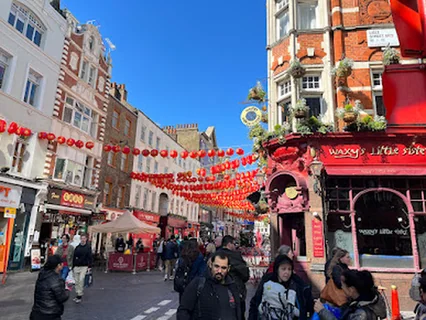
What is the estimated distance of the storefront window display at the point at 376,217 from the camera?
10.4m

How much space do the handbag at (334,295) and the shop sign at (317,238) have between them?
704cm

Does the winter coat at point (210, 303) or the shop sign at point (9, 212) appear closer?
the winter coat at point (210, 303)

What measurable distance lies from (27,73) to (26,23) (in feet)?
8.56

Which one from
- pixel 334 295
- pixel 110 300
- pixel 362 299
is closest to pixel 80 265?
pixel 110 300

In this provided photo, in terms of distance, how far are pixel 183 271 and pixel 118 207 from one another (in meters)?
20.6

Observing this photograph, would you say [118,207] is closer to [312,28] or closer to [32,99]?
[32,99]

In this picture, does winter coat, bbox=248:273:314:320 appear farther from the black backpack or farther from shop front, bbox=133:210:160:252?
shop front, bbox=133:210:160:252

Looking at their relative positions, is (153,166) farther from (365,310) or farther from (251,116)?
(365,310)

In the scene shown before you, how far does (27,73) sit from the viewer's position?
16.2m

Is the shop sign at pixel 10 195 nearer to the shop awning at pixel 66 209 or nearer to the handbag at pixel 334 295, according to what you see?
the shop awning at pixel 66 209

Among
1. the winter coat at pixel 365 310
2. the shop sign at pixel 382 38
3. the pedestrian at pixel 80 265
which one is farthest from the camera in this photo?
the shop sign at pixel 382 38

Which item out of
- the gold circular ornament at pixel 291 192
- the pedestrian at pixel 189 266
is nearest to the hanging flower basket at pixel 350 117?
the gold circular ornament at pixel 291 192

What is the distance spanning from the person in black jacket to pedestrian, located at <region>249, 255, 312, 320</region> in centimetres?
272

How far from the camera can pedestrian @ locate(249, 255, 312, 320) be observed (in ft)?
11.7
